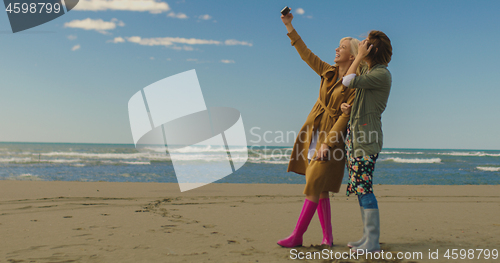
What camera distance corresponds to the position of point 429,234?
351 cm

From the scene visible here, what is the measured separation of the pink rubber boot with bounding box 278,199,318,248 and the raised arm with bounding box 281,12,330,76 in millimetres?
1173

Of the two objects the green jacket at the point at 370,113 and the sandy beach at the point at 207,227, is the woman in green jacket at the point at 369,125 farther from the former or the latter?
the sandy beach at the point at 207,227

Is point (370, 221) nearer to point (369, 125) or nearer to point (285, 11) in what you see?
point (369, 125)

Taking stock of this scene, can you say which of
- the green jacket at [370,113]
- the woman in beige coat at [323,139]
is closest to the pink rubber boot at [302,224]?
the woman in beige coat at [323,139]

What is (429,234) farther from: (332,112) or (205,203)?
(205,203)

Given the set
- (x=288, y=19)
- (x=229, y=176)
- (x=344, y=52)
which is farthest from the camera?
(x=229, y=176)

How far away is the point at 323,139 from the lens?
291 centimetres

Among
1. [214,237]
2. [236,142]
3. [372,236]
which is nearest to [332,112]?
[372,236]

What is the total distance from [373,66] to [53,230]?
3496mm

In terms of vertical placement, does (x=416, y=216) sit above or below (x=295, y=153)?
below

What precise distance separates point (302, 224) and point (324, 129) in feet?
2.74

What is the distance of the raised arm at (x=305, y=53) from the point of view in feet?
9.95

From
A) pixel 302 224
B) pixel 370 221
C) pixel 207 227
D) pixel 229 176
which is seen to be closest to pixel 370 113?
pixel 370 221

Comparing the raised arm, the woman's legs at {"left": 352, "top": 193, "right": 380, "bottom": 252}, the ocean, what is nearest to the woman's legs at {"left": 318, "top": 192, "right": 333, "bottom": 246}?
the woman's legs at {"left": 352, "top": 193, "right": 380, "bottom": 252}
